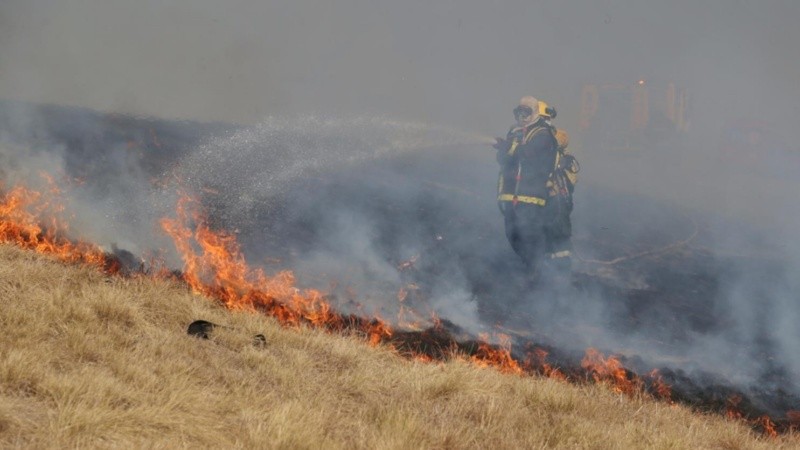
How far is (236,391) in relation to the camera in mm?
5137

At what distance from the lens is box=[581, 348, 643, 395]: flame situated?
8.16 meters

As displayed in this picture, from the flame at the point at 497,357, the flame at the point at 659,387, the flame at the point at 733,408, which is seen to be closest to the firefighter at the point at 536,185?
the flame at the point at 497,357

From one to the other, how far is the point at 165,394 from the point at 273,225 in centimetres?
972

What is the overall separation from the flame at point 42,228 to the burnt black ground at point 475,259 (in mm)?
2658

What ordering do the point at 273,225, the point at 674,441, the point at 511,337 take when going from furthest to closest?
the point at 273,225
the point at 511,337
the point at 674,441

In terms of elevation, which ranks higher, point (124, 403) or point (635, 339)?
point (124, 403)

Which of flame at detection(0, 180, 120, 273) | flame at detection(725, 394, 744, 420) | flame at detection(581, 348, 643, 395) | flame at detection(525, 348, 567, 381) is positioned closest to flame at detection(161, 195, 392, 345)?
flame at detection(0, 180, 120, 273)

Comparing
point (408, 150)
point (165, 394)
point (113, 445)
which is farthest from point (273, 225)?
point (408, 150)

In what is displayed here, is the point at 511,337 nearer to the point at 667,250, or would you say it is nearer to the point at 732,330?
the point at 732,330

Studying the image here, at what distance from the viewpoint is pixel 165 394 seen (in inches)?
190

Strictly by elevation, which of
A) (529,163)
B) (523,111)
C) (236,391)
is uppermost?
(523,111)

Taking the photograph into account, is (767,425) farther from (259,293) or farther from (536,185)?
(259,293)

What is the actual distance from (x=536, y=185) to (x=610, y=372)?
261 centimetres

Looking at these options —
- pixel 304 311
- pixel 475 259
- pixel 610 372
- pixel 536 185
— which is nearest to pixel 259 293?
pixel 304 311
